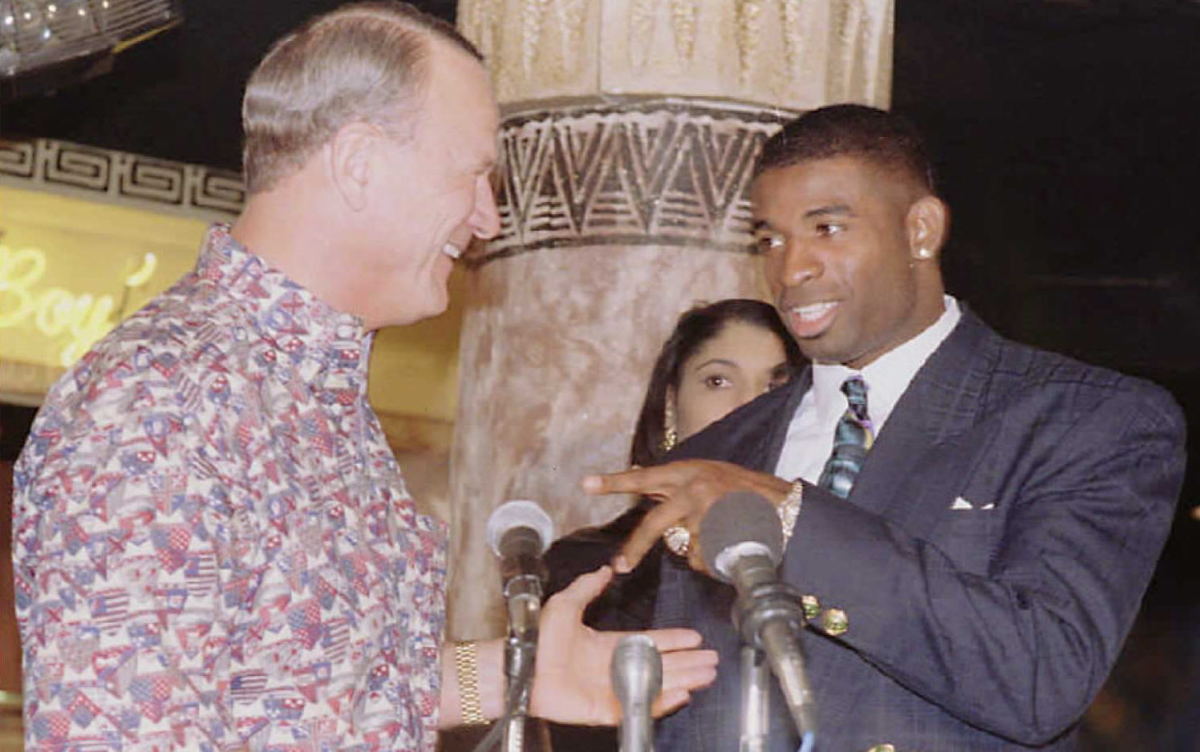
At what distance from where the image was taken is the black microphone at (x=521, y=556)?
8.75 ft

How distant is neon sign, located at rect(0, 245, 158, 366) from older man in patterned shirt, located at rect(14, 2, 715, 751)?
585 centimetres

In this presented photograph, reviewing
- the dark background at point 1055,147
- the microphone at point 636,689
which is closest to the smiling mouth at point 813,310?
the microphone at point 636,689

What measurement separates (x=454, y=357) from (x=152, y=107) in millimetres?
2063

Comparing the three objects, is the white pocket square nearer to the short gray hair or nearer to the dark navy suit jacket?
the dark navy suit jacket

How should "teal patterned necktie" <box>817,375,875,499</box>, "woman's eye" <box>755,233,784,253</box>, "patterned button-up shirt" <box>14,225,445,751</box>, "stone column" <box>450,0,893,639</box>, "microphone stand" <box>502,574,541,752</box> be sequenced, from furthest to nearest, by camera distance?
"stone column" <box>450,0,893,639</box>, "woman's eye" <box>755,233,784,253</box>, "teal patterned necktie" <box>817,375,875,499</box>, "microphone stand" <box>502,574,541,752</box>, "patterned button-up shirt" <box>14,225,445,751</box>

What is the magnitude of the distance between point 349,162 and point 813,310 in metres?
0.92

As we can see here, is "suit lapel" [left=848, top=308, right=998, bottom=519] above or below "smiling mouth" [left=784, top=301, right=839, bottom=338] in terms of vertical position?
below

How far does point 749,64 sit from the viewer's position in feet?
16.1

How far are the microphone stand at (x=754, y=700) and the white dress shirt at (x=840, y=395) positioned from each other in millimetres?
983

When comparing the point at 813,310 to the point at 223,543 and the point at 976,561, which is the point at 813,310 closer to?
the point at 976,561

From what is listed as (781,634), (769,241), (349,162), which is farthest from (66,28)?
(781,634)

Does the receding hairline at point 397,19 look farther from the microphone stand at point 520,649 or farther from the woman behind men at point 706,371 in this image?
the woman behind men at point 706,371

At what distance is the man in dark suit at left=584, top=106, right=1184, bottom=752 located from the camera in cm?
295

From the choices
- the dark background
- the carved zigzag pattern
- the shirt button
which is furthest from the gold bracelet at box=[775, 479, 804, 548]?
the dark background
